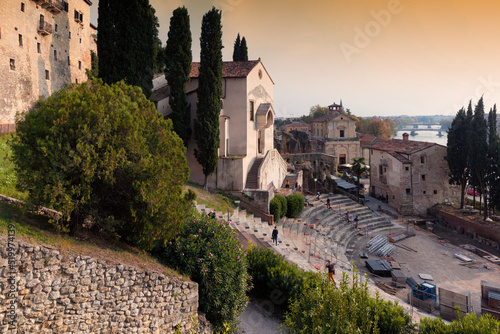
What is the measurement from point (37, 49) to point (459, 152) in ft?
129

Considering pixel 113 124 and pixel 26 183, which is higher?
pixel 113 124

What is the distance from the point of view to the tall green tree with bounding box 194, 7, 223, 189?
21.9m

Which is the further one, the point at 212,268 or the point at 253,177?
the point at 253,177

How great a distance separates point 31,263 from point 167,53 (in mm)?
18654

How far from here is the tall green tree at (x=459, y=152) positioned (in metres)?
32.7

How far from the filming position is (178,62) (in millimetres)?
21906

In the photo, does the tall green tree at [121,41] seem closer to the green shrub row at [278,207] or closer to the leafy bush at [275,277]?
the green shrub row at [278,207]

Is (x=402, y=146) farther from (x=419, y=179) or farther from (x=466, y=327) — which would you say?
(x=466, y=327)

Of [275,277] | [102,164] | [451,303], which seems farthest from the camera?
[451,303]

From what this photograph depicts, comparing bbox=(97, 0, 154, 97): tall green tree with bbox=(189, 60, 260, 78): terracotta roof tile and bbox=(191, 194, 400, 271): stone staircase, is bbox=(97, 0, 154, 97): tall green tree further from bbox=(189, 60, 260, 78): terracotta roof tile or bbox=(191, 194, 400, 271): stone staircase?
bbox=(191, 194, 400, 271): stone staircase

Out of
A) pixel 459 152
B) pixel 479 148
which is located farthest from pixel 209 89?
pixel 459 152

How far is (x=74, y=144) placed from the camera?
320 inches

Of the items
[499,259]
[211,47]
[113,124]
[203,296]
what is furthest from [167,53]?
[499,259]

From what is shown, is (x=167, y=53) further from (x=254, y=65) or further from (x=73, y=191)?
(x=73, y=191)
